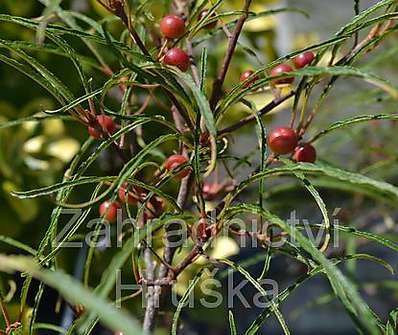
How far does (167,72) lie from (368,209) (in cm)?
109

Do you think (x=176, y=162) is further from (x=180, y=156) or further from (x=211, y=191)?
(x=211, y=191)

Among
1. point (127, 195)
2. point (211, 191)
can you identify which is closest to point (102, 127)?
point (127, 195)

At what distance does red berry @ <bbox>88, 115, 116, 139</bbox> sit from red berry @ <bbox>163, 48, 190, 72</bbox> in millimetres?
55

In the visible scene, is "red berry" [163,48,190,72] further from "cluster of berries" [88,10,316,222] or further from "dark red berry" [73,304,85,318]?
"dark red berry" [73,304,85,318]

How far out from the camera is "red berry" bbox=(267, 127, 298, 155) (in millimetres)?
486

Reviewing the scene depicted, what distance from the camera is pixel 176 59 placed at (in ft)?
1.54

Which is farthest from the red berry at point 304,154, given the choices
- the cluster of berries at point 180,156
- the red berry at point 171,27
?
the red berry at point 171,27

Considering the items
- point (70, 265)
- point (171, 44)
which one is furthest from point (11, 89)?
point (171, 44)

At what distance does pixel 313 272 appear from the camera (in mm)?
438

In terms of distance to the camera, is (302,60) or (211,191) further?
(211,191)

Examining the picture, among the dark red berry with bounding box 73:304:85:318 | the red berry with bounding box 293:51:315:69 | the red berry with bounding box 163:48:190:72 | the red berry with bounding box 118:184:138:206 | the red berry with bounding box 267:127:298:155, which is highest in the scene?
the red berry with bounding box 293:51:315:69

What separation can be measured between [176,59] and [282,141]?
0.09 meters

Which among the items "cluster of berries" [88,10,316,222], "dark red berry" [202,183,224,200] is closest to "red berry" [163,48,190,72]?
"cluster of berries" [88,10,316,222]

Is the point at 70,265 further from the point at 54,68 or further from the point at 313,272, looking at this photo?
the point at 313,272
